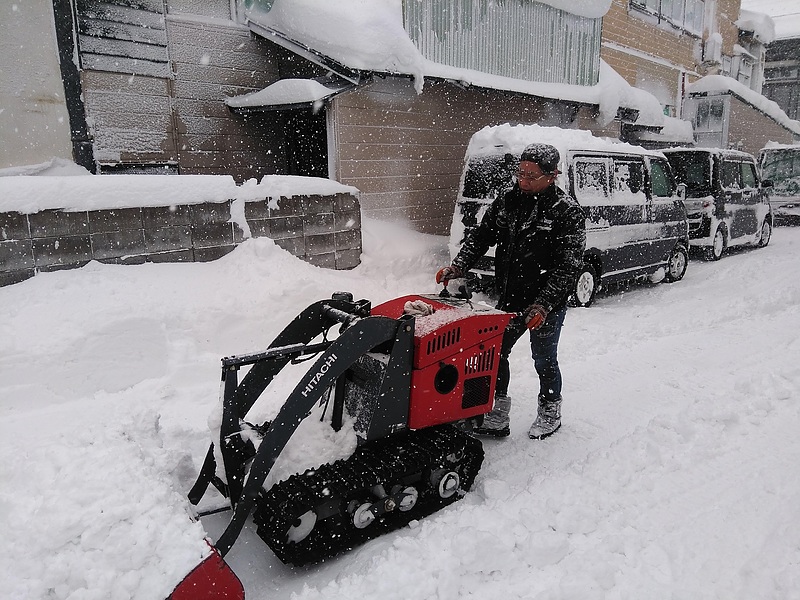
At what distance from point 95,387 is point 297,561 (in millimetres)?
2686

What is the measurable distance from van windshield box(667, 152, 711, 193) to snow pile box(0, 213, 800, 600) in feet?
15.6

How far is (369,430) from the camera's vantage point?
2.87 metres

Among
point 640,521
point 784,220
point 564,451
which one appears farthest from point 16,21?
point 784,220

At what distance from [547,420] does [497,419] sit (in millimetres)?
376

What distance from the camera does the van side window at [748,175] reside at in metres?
11.5

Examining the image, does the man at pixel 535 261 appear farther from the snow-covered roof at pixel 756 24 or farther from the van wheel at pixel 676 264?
the snow-covered roof at pixel 756 24

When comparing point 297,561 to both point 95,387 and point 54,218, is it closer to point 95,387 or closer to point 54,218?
point 95,387

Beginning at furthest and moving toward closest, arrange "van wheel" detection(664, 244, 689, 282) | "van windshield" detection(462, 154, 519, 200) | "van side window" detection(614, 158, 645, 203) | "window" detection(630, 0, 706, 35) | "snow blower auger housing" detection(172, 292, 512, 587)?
"window" detection(630, 0, 706, 35) → "van wheel" detection(664, 244, 689, 282) → "van side window" detection(614, 158, 645, 203) → "van windshield" detection(462, 154, 519, 200) → "snow blower auger housing" detection(172, 292, 512, 587)

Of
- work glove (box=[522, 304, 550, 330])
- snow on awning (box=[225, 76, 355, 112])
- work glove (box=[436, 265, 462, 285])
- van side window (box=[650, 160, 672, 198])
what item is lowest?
work glove (box=[522, 304, 550, 330])

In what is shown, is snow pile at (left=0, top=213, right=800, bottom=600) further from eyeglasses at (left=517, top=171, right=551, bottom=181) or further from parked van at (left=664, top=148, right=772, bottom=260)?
parked van at (left=664, top=148, right=772, bottom=260)

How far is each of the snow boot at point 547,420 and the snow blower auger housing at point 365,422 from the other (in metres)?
0.75

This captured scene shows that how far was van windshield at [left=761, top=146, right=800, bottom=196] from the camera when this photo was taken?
15.1 meters

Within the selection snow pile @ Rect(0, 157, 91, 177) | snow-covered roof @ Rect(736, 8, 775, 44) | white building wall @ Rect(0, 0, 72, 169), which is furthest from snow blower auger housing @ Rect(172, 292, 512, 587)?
snow-covered roof @ Rect(736, 8, 775, 44)

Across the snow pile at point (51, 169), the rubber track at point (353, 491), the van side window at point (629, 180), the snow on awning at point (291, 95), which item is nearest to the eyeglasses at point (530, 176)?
the rubber track at point (353, 491)
